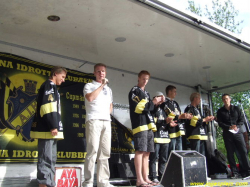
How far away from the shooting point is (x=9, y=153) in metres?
3.93

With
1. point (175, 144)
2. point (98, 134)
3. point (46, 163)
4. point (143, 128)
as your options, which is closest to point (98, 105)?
point (98, 134)

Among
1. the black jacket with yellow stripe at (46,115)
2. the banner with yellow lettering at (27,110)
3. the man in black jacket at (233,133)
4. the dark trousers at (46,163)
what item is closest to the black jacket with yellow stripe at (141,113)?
the black jacket with yellow stripe at (46,115)

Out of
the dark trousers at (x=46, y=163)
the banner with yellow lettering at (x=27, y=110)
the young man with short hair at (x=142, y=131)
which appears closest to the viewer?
the dark trousers at (x=46, y=163)

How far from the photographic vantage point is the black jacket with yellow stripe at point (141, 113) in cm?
374

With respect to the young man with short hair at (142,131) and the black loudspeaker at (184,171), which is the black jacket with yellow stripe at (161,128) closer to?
the young man with short hair at (142,131)

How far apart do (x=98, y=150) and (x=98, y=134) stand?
22 cm

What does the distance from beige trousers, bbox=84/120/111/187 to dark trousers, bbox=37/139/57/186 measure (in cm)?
43

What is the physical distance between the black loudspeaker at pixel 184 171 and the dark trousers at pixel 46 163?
4.62 ft

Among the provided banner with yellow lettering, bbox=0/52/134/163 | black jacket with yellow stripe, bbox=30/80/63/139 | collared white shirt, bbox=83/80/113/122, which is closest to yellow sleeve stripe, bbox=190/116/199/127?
banner with yellow lettering, bbox=0/52/134/163

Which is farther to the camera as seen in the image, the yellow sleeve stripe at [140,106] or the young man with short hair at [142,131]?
the yellow sleeve stripe at [140,106]

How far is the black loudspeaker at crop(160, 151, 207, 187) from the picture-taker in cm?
329

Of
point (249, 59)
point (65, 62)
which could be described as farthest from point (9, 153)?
point (249, 59)

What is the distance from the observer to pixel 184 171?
3287 mm

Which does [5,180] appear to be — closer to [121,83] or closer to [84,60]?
[84,60]
